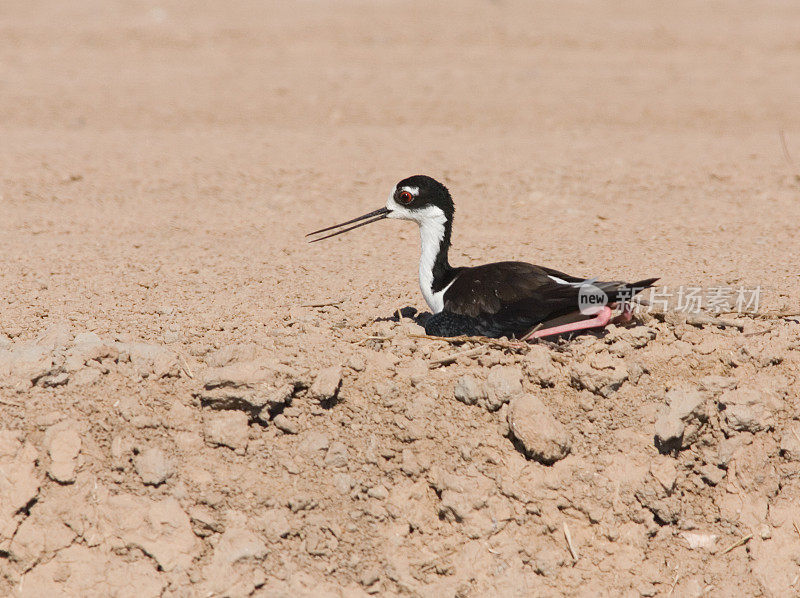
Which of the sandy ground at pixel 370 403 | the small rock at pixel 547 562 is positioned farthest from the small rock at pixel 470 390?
the small rock at pixel 547 562

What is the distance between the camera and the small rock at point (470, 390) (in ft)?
16.1

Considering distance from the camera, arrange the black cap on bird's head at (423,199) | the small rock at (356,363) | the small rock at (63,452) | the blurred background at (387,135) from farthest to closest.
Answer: the blurred background at (387,135) < the black cap on bird's head at (423,199) < the small rock at (356,363) < the small rock at (63,452)

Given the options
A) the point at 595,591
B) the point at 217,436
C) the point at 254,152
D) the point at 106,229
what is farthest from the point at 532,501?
the point at 254,152

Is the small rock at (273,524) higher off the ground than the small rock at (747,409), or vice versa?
the small rock at (747,409)

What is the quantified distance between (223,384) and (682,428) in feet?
7.63

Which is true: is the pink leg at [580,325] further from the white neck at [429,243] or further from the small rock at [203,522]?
the small rock at [203,522]

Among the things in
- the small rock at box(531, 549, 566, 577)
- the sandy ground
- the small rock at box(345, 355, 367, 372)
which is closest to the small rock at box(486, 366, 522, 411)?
the sandy ground

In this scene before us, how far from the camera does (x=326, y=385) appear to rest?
4.83m

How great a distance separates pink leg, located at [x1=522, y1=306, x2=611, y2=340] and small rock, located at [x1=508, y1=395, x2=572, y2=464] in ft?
1.35

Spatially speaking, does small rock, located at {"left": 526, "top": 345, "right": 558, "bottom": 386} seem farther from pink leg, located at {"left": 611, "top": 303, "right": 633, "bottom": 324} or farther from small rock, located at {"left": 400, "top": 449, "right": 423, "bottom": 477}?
small rock, located at {"left": 400, "top": 449, "right": 423, "bottom": 477}

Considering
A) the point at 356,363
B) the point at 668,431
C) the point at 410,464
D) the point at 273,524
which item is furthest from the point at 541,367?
the point at 273,524

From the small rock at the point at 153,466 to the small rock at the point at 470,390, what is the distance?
4.87 ft

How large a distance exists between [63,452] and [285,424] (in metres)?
1.07

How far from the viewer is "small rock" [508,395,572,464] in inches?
189
